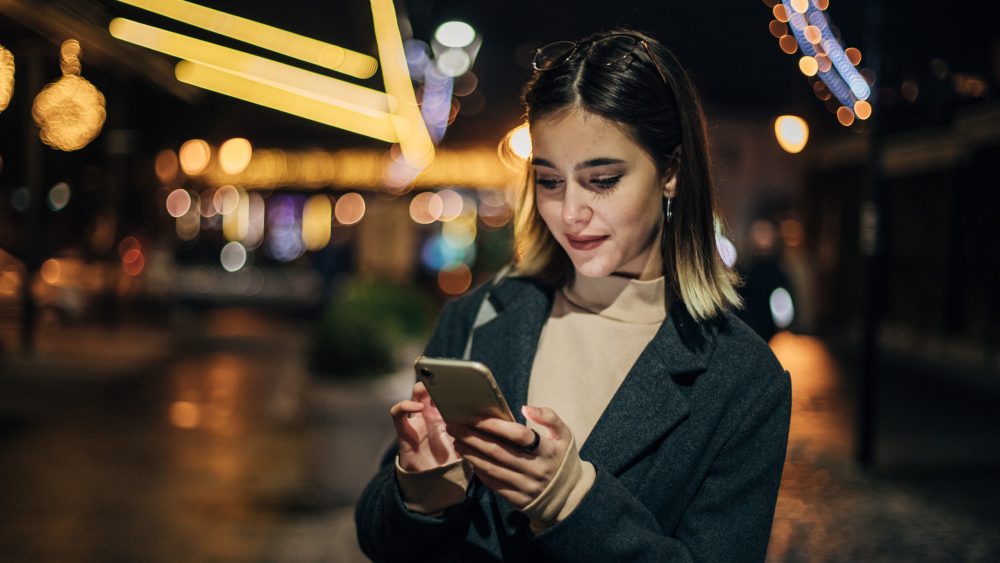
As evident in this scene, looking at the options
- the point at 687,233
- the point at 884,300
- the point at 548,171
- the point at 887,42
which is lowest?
the point at 884,300

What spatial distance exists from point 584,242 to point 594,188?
11 centimetres

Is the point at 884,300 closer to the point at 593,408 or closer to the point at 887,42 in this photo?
the point at 887,42

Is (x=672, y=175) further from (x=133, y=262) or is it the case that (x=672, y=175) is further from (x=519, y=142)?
(x=133, y=262)

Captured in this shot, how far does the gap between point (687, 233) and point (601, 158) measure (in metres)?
0.28

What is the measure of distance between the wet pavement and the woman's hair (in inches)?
176

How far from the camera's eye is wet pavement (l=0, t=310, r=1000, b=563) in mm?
6207

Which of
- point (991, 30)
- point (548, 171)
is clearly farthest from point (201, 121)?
point (548, 171)

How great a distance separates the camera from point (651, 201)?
1911 mm

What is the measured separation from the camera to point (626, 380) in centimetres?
192

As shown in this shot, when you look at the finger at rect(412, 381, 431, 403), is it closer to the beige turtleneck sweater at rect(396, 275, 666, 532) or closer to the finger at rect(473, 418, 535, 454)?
the finger at rect(473, 418, 535, 454)

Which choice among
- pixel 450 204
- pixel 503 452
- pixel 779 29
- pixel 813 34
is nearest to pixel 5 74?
pixel 503 452

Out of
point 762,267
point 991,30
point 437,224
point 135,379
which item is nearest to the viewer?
point 762,267

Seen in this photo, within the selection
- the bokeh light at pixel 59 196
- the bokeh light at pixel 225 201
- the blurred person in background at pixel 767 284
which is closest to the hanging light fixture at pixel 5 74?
the blurred person in background at pixel 767 284

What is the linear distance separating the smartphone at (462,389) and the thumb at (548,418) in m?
0.04
